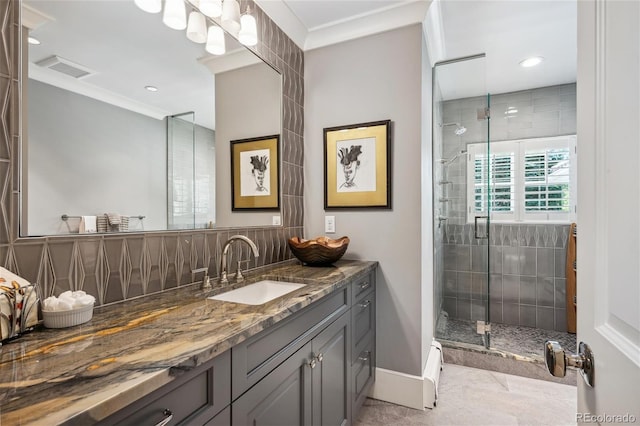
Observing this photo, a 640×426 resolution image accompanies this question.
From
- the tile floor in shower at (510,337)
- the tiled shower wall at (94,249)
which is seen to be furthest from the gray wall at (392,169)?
the tile floor in shower at (510,337)

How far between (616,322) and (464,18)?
2357 mm

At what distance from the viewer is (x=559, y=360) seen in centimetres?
58

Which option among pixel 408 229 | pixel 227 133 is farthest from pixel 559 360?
pixel 227 133

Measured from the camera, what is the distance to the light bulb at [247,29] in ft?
5.54

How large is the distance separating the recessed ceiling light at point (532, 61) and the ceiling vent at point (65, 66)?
3.25 meters

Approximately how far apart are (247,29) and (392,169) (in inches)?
46.9

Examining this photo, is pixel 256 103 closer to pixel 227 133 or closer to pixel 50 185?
pixel 227 133

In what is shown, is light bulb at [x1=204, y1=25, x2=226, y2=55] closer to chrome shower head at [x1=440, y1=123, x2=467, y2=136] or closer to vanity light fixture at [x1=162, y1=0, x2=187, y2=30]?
vanity light fixture at [x1=162, y1=0, x2=187, y2=30]

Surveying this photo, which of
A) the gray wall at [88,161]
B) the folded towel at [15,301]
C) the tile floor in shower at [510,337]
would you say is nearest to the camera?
the folded towel at [15,301]

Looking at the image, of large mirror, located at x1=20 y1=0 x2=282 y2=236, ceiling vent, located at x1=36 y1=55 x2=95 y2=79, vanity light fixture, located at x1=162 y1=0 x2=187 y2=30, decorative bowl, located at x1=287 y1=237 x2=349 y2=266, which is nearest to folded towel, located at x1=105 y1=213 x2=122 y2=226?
large mirror, located at x1=20 y1=0 x2=282 y2=236

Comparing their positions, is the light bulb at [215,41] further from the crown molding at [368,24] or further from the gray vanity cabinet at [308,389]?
the gray vanity cabinet at [308,389]

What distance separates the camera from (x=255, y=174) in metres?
1.99

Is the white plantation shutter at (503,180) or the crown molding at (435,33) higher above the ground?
the crown molding at (435,33)

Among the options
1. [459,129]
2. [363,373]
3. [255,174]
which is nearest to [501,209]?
[459,129]
